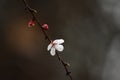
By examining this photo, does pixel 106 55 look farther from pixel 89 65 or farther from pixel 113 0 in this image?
pixel 113 0

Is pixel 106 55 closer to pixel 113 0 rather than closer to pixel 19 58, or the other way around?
pixel 113 0

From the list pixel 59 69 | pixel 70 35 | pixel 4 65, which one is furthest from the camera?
pixel 70 35

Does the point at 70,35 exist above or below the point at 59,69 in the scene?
above

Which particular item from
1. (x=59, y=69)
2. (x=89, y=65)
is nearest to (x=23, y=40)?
(x=59, y=69)

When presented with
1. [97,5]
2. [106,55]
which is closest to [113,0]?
[97,5]

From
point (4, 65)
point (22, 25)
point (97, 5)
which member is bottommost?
point (4, 65)

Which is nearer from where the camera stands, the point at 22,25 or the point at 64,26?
the point at 22,25

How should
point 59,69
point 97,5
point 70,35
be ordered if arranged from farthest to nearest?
point 97,5, point 70,35, point 59,69
